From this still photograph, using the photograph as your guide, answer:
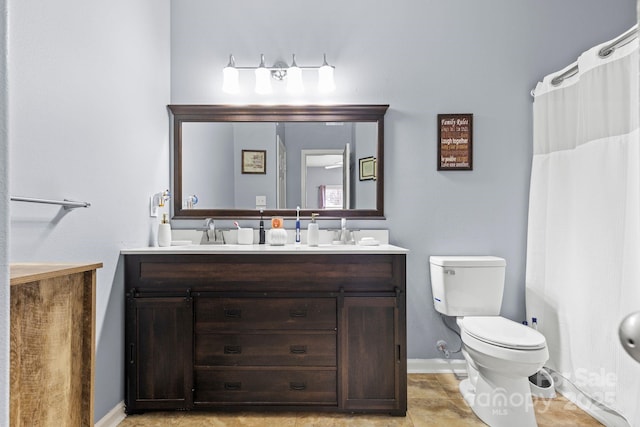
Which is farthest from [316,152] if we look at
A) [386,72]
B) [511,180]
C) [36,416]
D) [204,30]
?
[36,416]

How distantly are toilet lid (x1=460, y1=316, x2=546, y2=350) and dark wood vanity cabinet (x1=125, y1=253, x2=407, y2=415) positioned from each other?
38cm

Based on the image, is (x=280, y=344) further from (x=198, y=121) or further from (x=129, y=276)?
(x=198, y=121)

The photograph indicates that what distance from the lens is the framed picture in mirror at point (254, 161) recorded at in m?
2.49

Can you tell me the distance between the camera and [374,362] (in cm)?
184

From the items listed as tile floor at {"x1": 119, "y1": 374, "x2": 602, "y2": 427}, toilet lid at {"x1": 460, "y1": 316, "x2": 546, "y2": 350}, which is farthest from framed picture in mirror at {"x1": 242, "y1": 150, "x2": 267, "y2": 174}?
toilet lid at {"x1": 460, "y1": 316, "x2": 546, "y2": 350}

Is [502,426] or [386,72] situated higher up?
[386,72]

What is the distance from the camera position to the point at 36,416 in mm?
830

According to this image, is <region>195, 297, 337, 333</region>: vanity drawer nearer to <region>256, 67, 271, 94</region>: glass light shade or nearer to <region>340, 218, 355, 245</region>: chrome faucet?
<region>340, 218, 355, 245</region>: chrome faucet

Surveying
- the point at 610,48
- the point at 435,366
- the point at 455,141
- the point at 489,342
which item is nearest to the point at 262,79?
the point at 455,141

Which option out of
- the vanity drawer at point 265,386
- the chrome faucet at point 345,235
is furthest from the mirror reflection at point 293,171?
the vanity drawer at point 265,386

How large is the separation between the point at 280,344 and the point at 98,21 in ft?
5.69

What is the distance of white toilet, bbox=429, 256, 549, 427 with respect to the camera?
1.68 m

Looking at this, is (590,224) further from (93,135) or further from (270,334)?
(93,135)

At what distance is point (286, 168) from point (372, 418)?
1546mm
